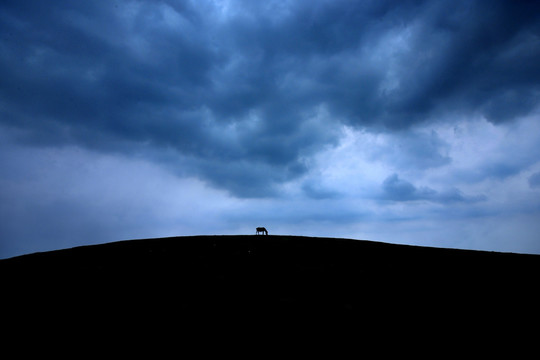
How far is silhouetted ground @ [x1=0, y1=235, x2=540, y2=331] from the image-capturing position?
14867mm

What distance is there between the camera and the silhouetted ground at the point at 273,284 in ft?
48.8

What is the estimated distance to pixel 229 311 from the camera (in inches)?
589

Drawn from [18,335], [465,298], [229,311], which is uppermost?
[465,298]

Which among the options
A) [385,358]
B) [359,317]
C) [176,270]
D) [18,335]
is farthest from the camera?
[176,270]

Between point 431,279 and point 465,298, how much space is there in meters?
3.33

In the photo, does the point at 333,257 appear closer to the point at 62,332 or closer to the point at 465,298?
the point at 465,298

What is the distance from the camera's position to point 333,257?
25.6 m

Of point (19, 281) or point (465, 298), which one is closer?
point (465, 298)

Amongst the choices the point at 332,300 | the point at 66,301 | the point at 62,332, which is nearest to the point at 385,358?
the point at 332,300

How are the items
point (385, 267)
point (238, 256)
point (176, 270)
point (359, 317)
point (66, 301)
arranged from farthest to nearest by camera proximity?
point (238, 256), point (385, 267), point (176, 270), point (66, 301), point (359, 317)

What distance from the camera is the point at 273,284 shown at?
18750mm

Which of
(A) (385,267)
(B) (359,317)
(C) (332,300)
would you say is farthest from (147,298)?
(A) (385,267)

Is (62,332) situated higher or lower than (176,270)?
lower

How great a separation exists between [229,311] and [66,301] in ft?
32.9
